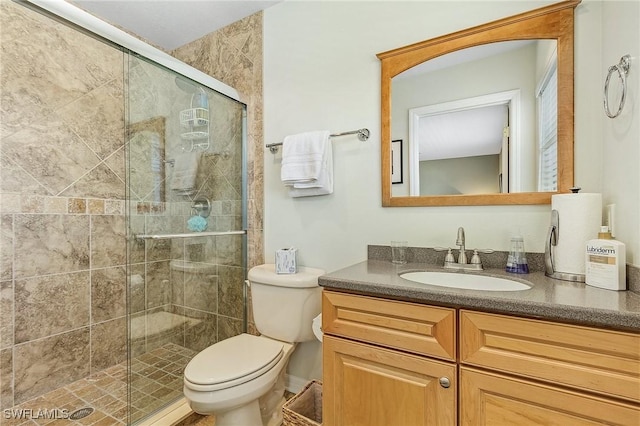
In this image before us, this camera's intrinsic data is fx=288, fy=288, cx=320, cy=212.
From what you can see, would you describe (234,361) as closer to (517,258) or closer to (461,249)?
(461,249)

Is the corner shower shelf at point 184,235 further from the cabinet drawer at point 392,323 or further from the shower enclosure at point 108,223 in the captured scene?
the cabinet drawer at point 392,323

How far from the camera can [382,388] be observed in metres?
0.95

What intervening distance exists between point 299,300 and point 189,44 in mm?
2229

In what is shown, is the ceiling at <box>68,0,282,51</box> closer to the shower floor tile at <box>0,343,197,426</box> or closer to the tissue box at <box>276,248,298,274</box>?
the tissue box at <box>276,248,298,274</box>

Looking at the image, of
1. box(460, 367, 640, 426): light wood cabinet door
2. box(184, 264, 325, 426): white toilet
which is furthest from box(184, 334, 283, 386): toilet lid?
box(460, 367, 640, 426): light wood cabinet door

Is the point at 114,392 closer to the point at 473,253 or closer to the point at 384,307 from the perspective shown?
the point at 384,307

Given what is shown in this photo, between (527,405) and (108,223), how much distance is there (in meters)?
2.37

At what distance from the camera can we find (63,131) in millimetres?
1766

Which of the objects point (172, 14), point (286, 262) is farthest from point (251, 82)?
point (286, 262)

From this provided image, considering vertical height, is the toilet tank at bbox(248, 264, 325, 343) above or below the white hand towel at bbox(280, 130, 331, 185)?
below

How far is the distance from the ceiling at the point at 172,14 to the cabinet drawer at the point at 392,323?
1.94 metres

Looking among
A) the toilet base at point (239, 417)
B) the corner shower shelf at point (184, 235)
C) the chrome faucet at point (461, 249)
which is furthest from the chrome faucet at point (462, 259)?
the corner shower shelf at point (184, 235)

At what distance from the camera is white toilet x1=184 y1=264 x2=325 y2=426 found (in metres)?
1.16
